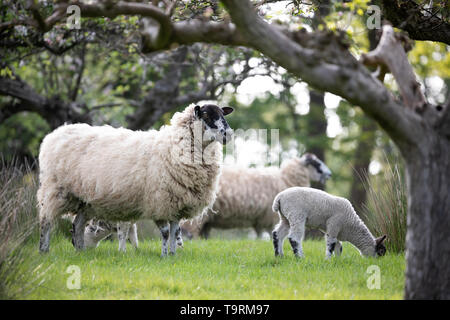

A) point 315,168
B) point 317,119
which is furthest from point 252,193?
point 317,119

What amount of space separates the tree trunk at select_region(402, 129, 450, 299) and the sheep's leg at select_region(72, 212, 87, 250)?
4.94 metres

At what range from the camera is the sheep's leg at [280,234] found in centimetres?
677

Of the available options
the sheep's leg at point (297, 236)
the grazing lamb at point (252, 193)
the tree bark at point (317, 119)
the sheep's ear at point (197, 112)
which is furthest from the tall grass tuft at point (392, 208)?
the tree bark at point (317, 119)

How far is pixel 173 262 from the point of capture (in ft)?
20.3

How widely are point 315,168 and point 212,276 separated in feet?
21.5

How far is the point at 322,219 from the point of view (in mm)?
6664

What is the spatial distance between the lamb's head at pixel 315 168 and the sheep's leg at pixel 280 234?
472 centimetres

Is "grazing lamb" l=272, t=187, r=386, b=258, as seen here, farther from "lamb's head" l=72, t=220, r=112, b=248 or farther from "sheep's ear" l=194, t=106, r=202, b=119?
"lamb's head" l=72, t=220, r=112, b=248

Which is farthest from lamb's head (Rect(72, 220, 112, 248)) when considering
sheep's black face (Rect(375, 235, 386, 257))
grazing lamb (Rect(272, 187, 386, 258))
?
sheep's black face (Rect(375, 235, 386, 257))

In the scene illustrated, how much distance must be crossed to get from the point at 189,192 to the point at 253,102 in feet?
51.3
